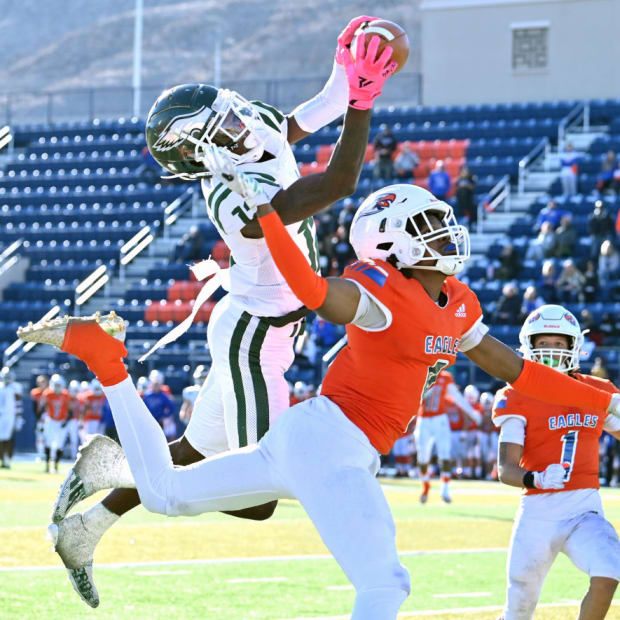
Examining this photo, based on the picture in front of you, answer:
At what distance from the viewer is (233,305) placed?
5.41m

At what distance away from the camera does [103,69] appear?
249ft

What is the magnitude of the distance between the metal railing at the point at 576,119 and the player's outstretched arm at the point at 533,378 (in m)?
19.6

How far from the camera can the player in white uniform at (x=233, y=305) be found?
5.19 m

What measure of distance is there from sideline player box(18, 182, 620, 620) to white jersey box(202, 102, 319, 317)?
0.54 meters

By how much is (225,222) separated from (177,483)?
103 cm

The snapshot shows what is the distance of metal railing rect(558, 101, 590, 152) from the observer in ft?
80.1

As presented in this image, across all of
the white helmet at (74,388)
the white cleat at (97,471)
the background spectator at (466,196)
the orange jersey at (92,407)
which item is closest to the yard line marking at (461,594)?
the white cleat at (97,471)

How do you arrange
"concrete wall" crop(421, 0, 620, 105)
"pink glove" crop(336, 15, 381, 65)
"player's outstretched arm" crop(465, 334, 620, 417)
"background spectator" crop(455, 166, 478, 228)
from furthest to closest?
"concrete wall" crop(421, 0, 620, 105)
"background spectator" crop(455, 166, 478, 228)
"player's outstretched arm" crop(465, 334, 620, 417)
"pink glove" crop(336, 15, 381, 65)

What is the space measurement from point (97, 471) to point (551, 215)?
16678mm

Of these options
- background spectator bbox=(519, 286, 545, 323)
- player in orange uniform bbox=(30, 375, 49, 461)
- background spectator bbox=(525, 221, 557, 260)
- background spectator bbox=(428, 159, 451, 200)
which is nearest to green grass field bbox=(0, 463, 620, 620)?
background spectator bbox=(519, 286, 545, 323)

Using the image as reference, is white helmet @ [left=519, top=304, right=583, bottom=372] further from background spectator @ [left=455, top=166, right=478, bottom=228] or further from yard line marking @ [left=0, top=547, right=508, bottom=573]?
background spectator @ [left=455, top=166, right=478, bottom=228]

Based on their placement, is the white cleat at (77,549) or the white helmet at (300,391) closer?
the white cleat at (77,549)

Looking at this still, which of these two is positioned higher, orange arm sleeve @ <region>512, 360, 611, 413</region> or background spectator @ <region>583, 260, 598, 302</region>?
orange arm sleeve @ <region>512, 360, 611, 413</region>

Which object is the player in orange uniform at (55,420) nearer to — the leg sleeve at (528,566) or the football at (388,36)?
the leg sleeve at (528,566)
